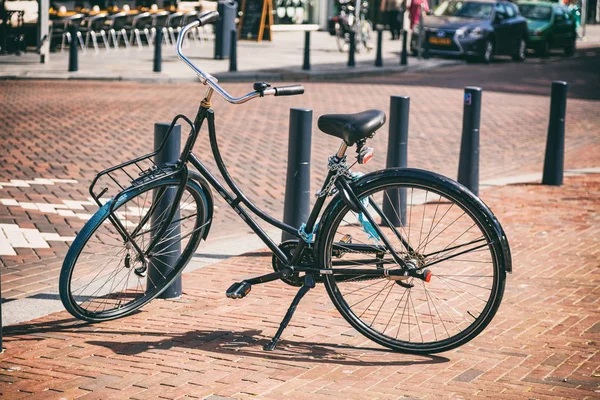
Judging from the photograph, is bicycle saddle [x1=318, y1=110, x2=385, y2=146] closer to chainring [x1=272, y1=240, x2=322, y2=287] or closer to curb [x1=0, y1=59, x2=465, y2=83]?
chainring [x1=272, y1=240, x2=322, y2=287]

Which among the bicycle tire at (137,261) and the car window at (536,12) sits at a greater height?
the car window at (536,12)

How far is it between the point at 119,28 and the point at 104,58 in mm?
2308

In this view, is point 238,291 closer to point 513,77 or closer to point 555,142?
point 555,142

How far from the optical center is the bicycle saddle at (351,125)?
4466mm

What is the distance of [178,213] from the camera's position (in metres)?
5.03

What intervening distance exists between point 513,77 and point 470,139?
13.3 meters

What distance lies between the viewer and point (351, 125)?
4.47 metres

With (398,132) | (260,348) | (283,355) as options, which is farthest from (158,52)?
(283,355)

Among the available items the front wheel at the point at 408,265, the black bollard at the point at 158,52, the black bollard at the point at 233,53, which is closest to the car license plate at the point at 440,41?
the black bollard at the point at 233,53

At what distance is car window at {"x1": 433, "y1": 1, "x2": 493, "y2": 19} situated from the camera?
25594mm

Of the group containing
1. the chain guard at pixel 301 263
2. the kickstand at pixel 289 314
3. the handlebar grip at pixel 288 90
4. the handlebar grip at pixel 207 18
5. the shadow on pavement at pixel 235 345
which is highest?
the handlebar grip at pixel 207 18

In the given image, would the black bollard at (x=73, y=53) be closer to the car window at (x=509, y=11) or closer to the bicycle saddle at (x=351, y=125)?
the car window at (x=509, y=11)

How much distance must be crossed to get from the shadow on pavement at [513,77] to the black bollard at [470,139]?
9.92 meters

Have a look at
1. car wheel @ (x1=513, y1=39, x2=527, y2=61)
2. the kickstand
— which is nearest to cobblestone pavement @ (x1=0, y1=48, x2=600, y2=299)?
the kickstand
